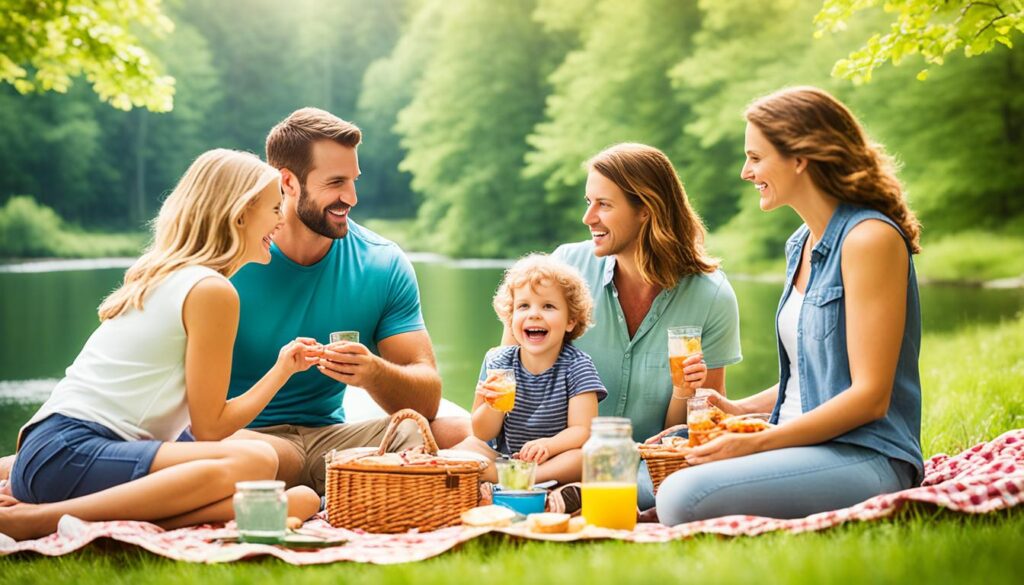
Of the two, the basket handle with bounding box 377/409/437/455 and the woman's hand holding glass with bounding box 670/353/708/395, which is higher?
the woman's hand holding glass with bounding box 670/353/708/395

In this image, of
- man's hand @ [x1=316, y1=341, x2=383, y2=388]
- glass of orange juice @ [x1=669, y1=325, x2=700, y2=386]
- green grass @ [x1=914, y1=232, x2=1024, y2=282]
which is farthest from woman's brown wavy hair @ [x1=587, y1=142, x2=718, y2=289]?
green grass @ [x1=914, y1=232, x2=1024, y2=282]

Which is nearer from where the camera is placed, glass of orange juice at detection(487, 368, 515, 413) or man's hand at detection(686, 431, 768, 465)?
man's hand at detection(686, 431, 768, 465)

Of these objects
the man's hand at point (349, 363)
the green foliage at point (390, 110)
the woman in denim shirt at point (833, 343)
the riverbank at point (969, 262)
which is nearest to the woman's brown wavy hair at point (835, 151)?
the woman in denim shirt at point (833, 343)

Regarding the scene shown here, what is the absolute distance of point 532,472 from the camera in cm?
396

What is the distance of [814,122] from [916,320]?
718mm

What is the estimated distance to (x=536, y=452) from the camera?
165 inches

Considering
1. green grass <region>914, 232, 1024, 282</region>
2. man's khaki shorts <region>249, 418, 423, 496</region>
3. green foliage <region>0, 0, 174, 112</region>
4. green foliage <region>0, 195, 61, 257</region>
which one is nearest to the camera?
man's khaki shorts <region>249, 418, 423, 496</region>

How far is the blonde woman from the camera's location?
372 centimetres

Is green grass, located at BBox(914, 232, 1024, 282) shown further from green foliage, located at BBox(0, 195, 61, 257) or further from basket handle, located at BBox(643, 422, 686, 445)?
green foliage, located at BBox(0, 195, 61, 257)

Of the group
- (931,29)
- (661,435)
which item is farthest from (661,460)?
(931,29)

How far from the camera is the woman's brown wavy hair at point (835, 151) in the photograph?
3689 millimetres

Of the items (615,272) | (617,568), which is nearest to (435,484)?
(617,568)

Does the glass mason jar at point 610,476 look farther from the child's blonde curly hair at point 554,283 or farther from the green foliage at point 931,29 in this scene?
the green foliage at point 931,29

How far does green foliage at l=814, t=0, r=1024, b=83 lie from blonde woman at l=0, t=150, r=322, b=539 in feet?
11.3
